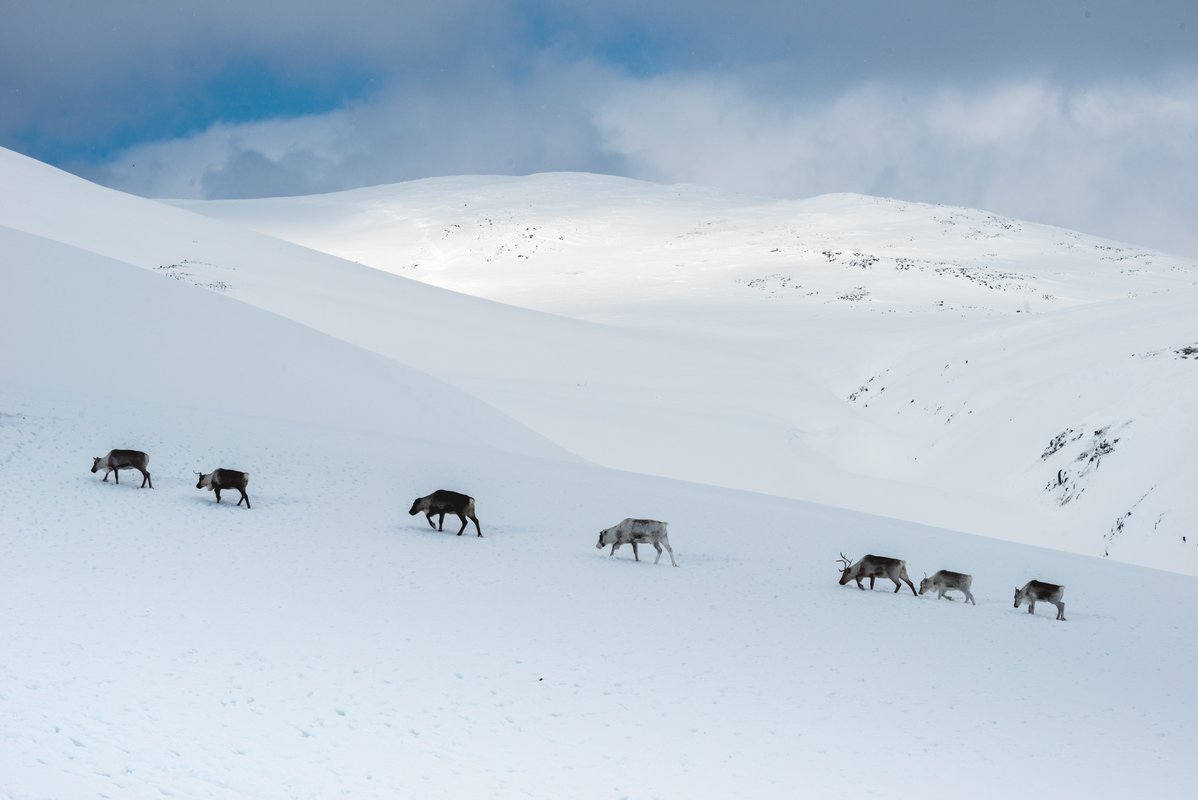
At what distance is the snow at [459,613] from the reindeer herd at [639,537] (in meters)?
0.35

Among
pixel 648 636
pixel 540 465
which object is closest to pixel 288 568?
pixel 648 636

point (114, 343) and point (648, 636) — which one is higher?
point (114, 343)

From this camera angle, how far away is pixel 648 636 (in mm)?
13070

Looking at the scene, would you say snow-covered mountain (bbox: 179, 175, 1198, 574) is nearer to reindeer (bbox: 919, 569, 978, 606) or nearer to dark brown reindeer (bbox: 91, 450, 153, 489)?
reindeer (bbox: 919, 569, 978, 606)

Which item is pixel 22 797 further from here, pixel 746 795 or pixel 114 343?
A: pixel 114 343

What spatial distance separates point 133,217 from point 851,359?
33.4m

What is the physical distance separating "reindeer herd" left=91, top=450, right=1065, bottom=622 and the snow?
354mm

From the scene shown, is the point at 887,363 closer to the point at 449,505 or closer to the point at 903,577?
the point at 903,577

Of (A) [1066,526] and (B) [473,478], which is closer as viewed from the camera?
(B) [473,478]

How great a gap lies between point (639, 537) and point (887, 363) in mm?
28431

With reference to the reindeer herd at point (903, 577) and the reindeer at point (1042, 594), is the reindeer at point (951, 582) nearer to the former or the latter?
the reindeer herd at point (903, 577)

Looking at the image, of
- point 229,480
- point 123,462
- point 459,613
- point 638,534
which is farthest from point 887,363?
point 459,613

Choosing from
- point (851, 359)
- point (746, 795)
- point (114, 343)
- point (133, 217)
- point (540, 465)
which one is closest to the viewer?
point (746, 795)

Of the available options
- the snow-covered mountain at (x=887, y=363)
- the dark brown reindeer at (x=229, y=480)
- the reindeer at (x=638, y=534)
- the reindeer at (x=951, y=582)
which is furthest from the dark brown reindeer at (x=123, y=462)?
the snow-covered mountain at (x=887, y=363)
